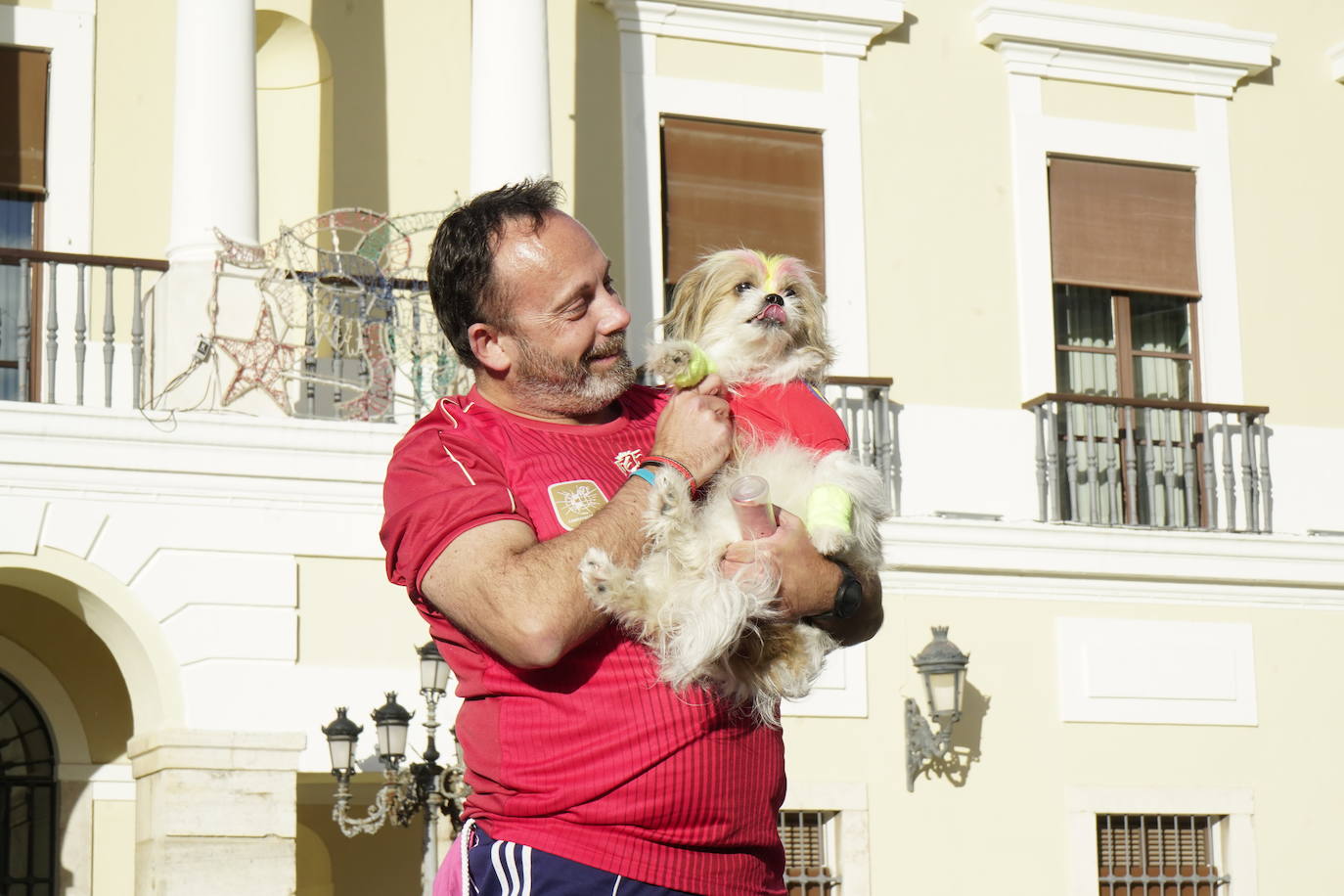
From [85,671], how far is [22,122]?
2.99 meters

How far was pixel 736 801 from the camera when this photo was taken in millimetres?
2941

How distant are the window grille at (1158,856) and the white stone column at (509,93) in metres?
4.92

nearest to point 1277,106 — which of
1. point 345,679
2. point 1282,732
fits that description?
point 1282,732

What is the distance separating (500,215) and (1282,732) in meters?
9.68

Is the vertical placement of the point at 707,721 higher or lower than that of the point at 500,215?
lower

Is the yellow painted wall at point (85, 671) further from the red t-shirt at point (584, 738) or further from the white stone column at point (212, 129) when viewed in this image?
the red t-shirt at point (584, 738)

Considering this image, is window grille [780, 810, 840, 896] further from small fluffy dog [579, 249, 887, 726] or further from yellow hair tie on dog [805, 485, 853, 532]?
yellow hair tie on dog [805, 485, 853, 532]

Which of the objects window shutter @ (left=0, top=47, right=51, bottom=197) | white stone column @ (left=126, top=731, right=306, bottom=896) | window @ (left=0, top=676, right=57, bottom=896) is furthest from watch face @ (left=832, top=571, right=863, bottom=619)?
window shutter @ (left=0, top=47, right=51, bottom=197)

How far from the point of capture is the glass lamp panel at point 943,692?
10.9m

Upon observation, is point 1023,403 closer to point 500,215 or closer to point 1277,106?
point 1277,106

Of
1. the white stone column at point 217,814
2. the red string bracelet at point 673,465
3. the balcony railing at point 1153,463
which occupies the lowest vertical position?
the white stone column at point 217,814

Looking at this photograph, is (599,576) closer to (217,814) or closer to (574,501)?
(574,501)

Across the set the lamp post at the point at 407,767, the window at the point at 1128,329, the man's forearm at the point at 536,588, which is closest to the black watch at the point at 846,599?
the man's forearm at the point at 536,588

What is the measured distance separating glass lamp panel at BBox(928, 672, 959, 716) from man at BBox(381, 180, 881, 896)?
25.6 feet
